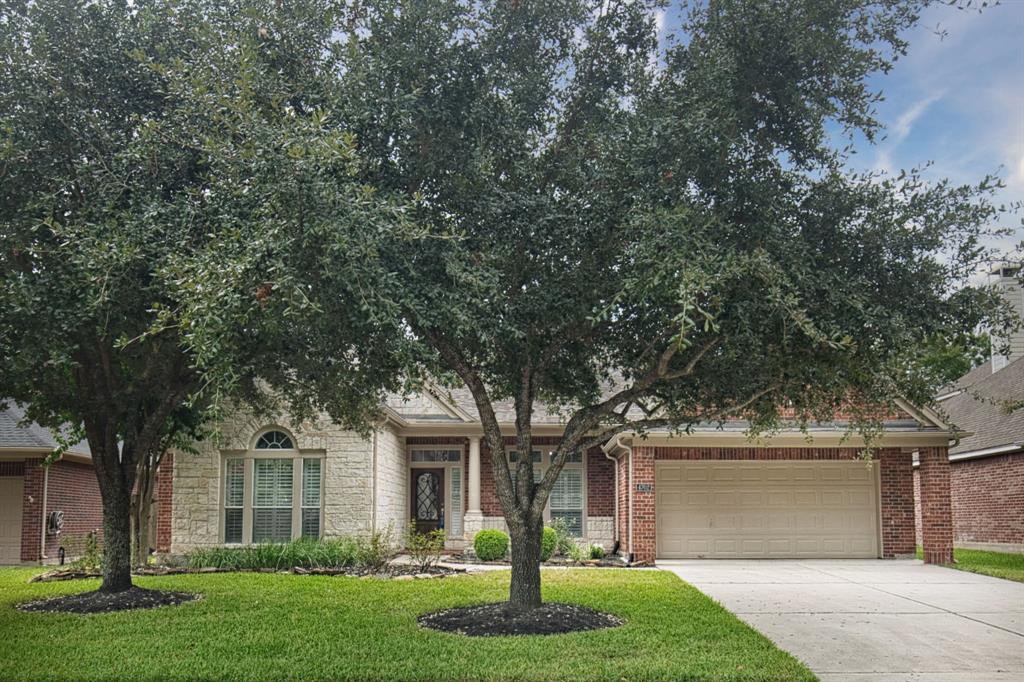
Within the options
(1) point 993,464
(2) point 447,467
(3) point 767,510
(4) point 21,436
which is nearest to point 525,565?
(3) point 767,510

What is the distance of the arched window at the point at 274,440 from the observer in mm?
18938

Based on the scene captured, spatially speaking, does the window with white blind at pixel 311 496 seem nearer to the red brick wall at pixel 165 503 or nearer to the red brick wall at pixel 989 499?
the red brick wall at pixel 165 503

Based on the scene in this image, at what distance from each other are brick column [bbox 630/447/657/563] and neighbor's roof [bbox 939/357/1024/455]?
829 centimetres

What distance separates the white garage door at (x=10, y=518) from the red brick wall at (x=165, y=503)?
3598mm

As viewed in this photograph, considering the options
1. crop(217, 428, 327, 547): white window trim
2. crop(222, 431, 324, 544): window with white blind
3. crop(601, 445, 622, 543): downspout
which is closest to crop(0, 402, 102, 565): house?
crop(217, 428, 327, 547): white window trim

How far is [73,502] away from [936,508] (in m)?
19.4

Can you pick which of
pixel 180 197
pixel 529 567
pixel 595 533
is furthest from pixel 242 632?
pixel 595 533

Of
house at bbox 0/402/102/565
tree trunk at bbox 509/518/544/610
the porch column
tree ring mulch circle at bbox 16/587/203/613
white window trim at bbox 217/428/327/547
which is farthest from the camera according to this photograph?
the porch column

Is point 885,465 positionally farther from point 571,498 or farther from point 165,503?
point 165,503

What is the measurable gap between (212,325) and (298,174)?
4.53 feet

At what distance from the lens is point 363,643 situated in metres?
9.66

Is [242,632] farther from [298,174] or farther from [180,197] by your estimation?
[298,174]

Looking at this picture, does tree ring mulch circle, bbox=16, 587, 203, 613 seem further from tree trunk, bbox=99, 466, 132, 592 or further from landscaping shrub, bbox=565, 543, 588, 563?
landscaping shrub, bbox=565, 543, 588, 563

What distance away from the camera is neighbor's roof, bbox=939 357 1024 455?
2339cm
